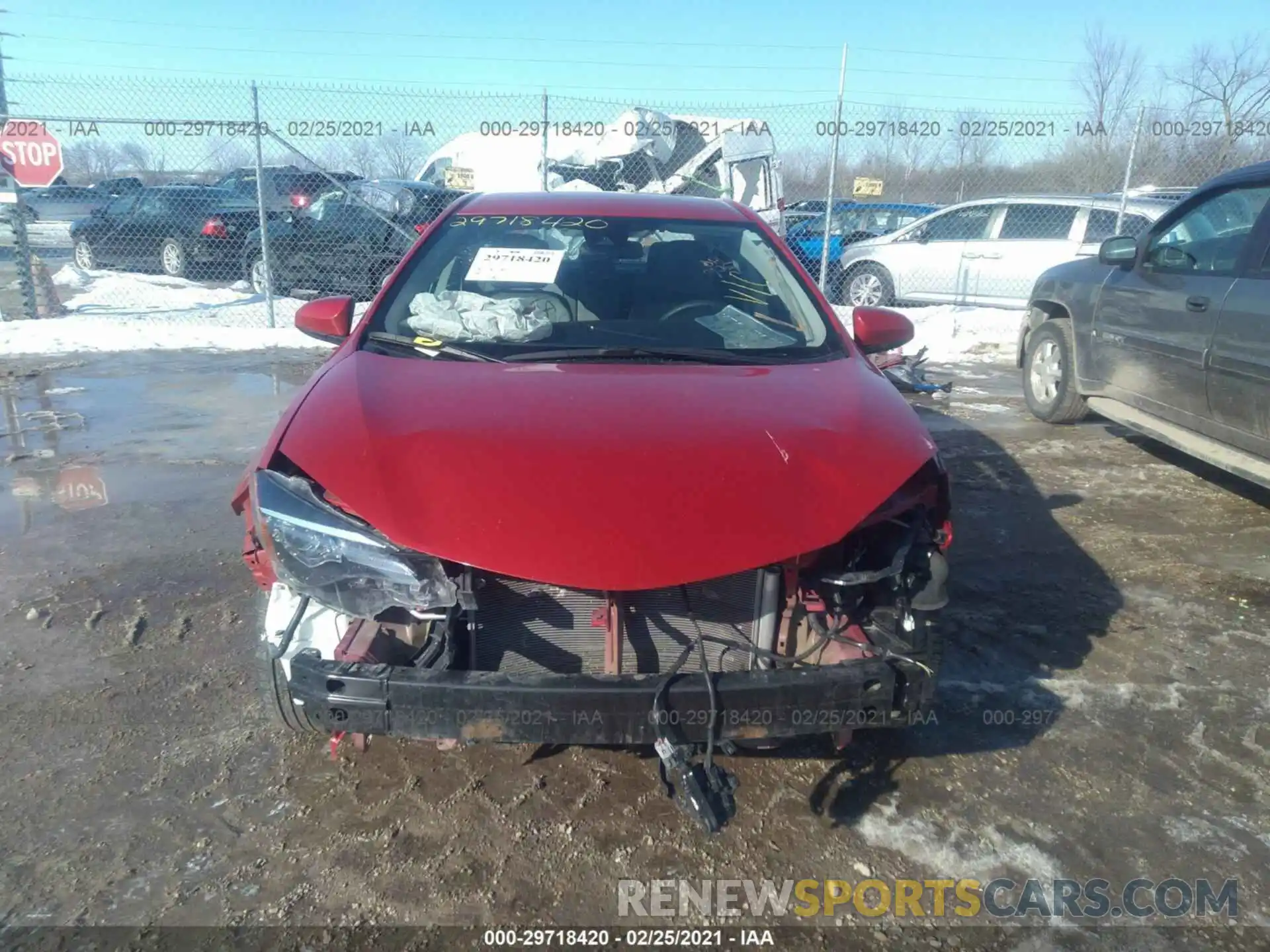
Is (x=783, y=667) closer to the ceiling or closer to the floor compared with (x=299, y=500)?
closer to the floor

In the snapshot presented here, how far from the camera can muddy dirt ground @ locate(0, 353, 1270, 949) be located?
229cm

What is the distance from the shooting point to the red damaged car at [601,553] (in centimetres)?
215

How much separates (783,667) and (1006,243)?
1087 cm

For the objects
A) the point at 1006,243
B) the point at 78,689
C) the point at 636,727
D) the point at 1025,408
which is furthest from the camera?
the point at 1006,243

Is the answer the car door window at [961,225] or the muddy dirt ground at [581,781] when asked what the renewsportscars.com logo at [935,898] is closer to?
the muddy dirt ground at [581,781]

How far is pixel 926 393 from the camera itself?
7.95m

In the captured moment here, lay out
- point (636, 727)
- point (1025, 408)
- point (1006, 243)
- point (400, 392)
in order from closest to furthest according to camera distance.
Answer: point (636, 727) < point (400, 392) < point (1025, 408) < point (1006, 243)

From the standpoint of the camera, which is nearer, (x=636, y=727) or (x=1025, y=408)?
(x=636, y=727)

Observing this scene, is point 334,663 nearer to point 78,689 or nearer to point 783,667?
point 783,667

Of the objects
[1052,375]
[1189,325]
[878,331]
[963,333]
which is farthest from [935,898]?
[963,333]

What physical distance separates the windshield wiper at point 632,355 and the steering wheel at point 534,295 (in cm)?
42

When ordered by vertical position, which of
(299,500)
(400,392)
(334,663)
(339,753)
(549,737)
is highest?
(400,392)

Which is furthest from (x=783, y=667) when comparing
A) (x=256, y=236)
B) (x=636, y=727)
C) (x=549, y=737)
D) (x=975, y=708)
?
(x=256, y=236)

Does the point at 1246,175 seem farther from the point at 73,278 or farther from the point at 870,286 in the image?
the point at 73,278
